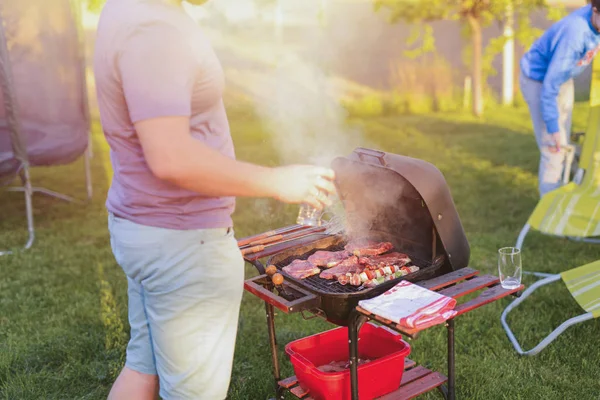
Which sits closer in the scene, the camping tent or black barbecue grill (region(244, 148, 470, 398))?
black barbecue grill (region(244, 148, 470, 398))

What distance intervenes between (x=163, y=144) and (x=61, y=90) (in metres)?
4.66

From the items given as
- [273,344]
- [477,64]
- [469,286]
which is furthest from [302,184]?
[477,64]

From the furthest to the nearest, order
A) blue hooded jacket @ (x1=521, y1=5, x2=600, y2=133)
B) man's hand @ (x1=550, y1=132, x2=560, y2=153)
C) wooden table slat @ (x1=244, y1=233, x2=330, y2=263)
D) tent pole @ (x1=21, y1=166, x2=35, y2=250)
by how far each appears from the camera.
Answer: tent pole @ (x1=21, y1=166, x2=35, y2=250) < man's hand @ (x1=550, y1=132, x2=560, y2=153) < blue hooded jacket @ (x1=521, y1=5, x2=600, y2=133) < wooden table slat @ (x1=244, y1=233, x2=330, y2=263)

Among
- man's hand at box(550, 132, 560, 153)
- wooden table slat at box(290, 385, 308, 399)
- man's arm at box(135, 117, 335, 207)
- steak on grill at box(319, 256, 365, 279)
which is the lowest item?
wooden table slat at box(290, 385, 308, 399)

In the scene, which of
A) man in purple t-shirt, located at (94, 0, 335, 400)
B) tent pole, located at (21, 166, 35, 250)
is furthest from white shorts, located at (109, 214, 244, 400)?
tent pole, located at (21, 166, 35, 250)

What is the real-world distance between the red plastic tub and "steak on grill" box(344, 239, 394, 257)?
1.16 feet

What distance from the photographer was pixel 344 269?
2486 millimetres

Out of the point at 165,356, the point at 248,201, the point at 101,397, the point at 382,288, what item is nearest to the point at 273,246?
the point at 382,288

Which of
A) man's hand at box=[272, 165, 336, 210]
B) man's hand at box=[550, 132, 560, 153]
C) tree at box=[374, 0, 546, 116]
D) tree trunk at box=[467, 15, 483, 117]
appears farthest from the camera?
tree trunk at box=[467, 15, 483, 117]

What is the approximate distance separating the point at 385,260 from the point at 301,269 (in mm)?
344

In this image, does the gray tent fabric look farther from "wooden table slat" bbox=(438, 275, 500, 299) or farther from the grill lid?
"wooden table slat" bbox=(438, 275, 500, 299)

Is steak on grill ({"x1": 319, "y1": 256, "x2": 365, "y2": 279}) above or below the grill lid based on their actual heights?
below

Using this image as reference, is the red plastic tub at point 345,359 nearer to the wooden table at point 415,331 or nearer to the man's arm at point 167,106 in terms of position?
the wooden table at point 415,331

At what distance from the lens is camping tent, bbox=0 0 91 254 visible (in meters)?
5.48
